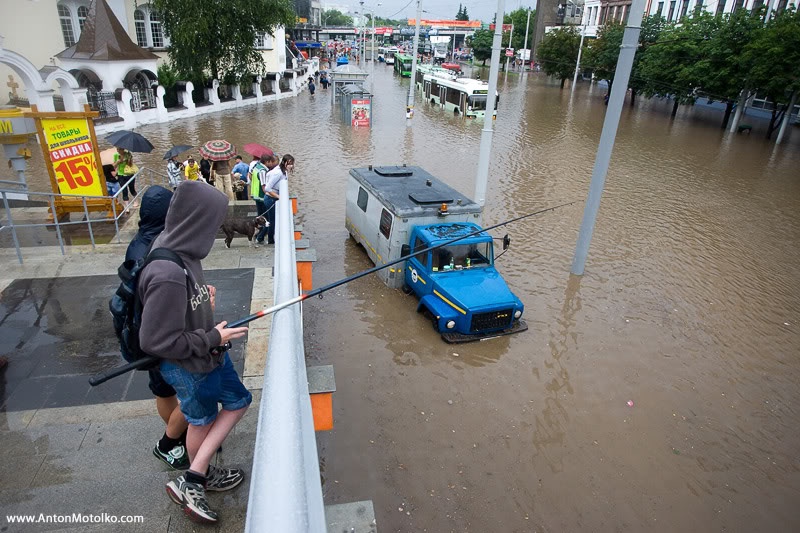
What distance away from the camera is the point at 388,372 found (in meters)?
7.77

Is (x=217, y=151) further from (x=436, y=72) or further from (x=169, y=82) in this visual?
(x=436, y=72)

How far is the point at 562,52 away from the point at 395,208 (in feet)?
171

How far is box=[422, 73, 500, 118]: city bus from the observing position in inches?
1249

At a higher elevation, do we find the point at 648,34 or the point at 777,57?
the point at 648,34

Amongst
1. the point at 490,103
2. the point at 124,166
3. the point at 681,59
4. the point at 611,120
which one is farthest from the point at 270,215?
the point at 681,59

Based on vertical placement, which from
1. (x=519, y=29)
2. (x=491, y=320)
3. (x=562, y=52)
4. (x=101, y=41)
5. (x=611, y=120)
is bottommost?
(x=491, y=320)

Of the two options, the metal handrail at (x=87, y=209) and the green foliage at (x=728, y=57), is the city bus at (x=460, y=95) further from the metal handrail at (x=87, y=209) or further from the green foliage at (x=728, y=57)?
the metal handrail at (x=87, y=209)

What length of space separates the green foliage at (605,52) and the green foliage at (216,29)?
2703 cm

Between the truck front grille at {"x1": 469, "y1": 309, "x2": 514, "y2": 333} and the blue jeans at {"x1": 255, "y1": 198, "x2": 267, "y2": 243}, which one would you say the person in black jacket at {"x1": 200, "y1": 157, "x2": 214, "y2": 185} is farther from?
the truck front grille at {"x1": 469, "y1": 309, "x2": 514, "y2": 333}

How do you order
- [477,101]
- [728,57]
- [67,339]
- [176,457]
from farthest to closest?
[477,101] → [728,57] → [67,339] → [176,457]

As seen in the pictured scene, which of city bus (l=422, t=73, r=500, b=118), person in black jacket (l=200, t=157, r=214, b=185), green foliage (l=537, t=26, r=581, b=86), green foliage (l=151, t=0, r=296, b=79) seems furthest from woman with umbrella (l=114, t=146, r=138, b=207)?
green foliage (l=537, t=26, r=581, b=86)

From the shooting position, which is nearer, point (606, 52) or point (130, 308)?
point (130, 308)

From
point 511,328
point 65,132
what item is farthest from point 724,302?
point 65,132

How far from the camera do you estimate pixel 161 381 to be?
326 centimetres
